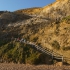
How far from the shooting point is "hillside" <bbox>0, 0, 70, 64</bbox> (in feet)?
125

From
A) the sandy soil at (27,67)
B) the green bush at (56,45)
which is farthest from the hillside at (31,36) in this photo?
the sandy soil at (27,67)

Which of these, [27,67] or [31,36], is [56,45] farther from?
[27,67]

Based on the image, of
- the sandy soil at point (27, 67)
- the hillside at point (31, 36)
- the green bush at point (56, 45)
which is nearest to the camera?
the sandy soil at point (27, 67)

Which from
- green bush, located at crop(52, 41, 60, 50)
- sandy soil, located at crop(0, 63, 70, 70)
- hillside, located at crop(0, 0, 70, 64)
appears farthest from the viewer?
green bush, located at crop(52, 41, 60, 50)

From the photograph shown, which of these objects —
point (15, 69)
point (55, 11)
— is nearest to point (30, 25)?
point (55, 11)

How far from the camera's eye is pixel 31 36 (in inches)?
1761

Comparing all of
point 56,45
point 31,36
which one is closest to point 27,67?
point 56,45

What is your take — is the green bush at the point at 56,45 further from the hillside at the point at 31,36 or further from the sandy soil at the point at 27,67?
the sandy soil at the point at 27,67

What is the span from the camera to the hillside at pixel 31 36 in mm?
37969

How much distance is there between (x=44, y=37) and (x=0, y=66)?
11461mm

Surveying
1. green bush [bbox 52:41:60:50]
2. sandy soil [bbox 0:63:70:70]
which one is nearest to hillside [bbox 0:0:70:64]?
green bush [bbox 52:41:60:50]

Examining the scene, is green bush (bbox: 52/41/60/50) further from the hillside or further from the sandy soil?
the sandy soil

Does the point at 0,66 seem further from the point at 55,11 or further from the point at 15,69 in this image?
the point at 55,11

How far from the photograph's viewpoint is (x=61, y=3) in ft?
203
